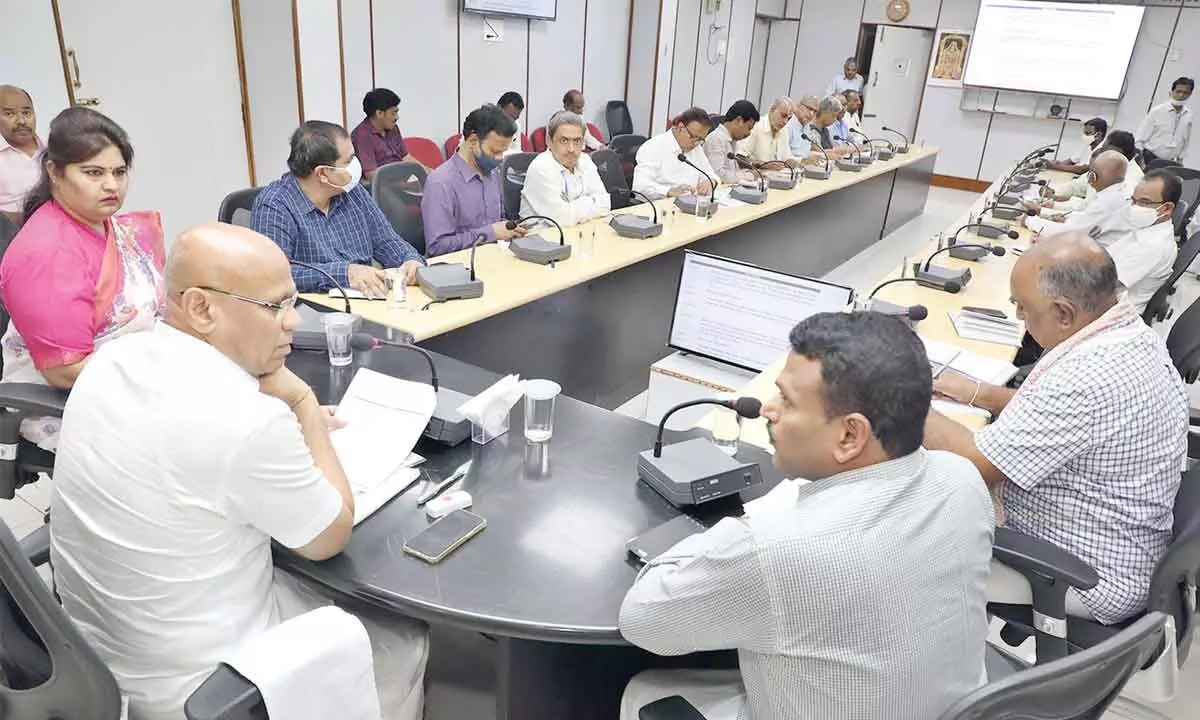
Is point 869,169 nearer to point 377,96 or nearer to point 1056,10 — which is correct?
point 377,96

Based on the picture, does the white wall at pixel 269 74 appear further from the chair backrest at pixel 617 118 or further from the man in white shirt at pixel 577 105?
the chair backrest at pixel 617 118

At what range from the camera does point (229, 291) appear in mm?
1186

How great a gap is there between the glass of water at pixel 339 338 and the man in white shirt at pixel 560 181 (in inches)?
72.1

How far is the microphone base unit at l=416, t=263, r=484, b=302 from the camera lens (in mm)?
2465

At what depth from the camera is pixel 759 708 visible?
1.05 meters

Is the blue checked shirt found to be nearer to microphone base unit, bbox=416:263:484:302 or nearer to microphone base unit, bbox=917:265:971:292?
microphone base unit, bbox=416:263:484:302

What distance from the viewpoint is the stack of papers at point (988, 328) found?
257 centimetres

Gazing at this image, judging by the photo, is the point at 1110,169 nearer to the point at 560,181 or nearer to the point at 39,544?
the point at 560,181

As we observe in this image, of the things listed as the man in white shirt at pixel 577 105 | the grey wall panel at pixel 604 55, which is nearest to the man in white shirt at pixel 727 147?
the man in white shirt at pixel 577 105

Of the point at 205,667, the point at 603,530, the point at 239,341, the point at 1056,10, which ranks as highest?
the point at 1056,10

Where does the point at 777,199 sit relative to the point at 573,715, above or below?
above

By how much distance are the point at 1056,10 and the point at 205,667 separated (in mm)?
10514

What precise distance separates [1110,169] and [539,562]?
13.7 feet

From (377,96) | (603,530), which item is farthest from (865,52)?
(603,530)
